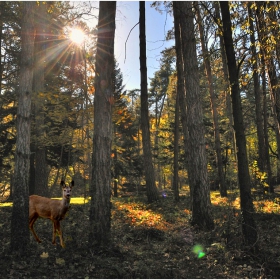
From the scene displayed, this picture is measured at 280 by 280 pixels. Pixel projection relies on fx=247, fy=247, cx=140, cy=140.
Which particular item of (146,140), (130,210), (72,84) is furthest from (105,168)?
(72,84)

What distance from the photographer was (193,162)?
27.9ft

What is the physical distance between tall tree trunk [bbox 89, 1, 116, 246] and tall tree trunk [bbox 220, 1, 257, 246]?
306 centimetres

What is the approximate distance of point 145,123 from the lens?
14.5 metres

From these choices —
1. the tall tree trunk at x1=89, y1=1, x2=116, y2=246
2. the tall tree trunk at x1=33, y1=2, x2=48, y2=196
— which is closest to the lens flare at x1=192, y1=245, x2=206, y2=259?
the tall tree trunk at x1=89, y1=1, x2=116, y2=246

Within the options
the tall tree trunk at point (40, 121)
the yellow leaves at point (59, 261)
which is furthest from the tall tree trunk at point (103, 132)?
the tall tree trunk at point (40, 121)

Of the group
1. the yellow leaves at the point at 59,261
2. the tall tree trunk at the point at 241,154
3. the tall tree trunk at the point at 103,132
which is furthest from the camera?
the tall tree trunk at the point at 103,132

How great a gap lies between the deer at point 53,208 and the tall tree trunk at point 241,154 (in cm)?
388

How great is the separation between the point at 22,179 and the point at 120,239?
3.29 metres

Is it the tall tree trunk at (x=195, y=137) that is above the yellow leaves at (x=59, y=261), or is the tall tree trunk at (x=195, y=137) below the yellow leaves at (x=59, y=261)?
above

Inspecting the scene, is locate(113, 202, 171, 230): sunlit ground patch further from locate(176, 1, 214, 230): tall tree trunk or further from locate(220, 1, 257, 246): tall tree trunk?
locate(220, 1, 257, 246): tall tree trunk

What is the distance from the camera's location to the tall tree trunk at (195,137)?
321 inches

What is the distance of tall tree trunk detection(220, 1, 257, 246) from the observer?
5.62 metres

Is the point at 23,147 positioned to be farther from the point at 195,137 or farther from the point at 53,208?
the point at 195,137

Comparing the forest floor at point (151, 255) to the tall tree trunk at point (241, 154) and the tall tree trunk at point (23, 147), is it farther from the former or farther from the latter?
the tall tree trunk at point (23, 147)
